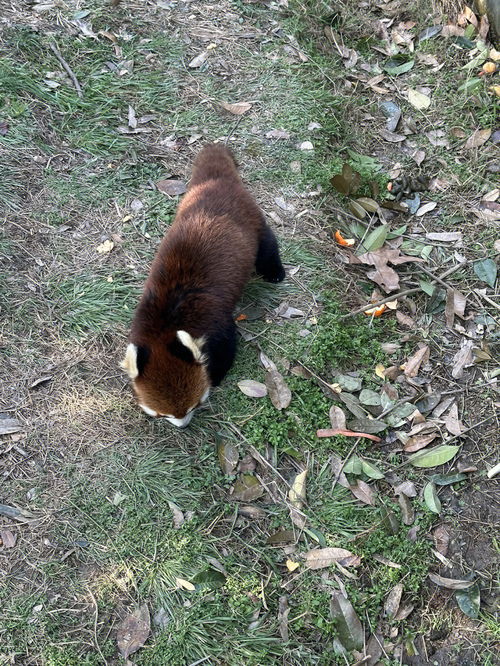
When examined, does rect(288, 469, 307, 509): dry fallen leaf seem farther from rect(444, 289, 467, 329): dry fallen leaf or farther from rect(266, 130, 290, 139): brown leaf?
rect(266, 130, 290, 139): brown leaf

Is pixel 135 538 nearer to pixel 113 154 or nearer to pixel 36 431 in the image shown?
pixel 36 431

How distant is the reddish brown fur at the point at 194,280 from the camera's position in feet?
10.7

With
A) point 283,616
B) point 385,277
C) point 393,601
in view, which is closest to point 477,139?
point 385,277

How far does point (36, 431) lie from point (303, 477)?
1559mm

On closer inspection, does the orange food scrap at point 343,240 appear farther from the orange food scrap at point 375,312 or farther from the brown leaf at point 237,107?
the brown leaf at point 237,107

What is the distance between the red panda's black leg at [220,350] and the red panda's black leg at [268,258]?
56cm

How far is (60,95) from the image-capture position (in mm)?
4844

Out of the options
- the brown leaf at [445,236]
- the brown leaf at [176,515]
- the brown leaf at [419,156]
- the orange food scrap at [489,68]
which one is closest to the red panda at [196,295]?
the brown leaf at [176,515]

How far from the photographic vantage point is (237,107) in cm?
521

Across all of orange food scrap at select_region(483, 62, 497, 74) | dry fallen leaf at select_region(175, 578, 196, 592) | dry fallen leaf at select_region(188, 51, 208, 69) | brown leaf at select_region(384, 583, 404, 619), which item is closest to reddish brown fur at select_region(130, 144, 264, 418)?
dry fallen leaf at select_region(175, 578, 196, 592)

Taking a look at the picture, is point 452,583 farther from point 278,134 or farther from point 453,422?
point 278,134

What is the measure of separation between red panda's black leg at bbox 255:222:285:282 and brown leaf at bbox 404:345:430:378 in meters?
1.04

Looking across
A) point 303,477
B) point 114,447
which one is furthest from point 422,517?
point 114,447

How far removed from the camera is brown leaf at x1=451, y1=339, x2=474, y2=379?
3.93 m
